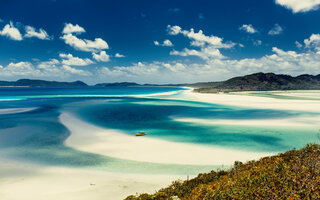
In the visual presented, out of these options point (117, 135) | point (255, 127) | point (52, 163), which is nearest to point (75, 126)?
point (117, 135)

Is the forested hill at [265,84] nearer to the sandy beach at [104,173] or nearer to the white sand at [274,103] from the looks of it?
the white sand at [274,103]

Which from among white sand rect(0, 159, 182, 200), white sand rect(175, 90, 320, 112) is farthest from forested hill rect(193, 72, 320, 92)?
white sand rect(0, 159, 182, 200)

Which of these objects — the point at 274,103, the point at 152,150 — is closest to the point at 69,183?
the point at 152,150

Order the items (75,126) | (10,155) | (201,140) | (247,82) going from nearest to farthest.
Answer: (10,155)
(201,140)
(75,126)
(247,82)

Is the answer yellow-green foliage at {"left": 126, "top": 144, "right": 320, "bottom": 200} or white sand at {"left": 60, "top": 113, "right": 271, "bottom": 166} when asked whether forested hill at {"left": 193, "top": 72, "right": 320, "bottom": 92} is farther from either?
yellow-green foliage at {"left": 126, "top": 144, "right": 320, "bottom": 200}

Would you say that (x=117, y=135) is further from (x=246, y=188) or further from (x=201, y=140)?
(x=246, y=188)

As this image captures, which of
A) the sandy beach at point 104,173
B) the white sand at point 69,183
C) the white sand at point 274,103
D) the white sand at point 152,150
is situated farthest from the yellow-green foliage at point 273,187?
the white sand at point 274,103
